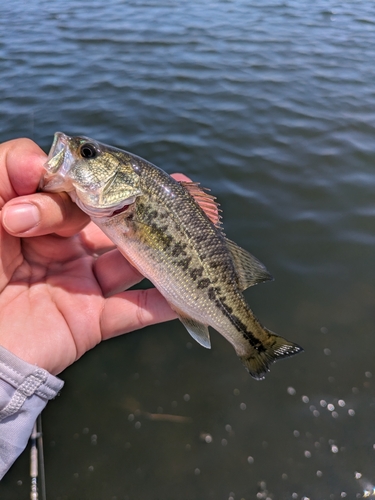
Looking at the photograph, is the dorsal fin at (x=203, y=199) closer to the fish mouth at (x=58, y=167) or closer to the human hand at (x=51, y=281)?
the human hand at (x=51, y=281)

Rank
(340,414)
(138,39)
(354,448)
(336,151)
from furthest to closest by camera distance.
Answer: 1. (138,39)
2. (336,151)
3. (340,414)
4. (354,448)

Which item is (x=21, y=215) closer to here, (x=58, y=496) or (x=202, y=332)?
(x=202, y=332)

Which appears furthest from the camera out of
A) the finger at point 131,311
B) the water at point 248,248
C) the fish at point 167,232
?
the water at point 248,248

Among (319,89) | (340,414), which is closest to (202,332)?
(340,414)

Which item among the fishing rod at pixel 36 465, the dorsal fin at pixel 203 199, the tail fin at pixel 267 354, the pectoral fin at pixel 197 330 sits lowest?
the fishing rod at pixel 36 465

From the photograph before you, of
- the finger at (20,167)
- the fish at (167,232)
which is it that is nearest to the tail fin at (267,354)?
the fish at (167,232)

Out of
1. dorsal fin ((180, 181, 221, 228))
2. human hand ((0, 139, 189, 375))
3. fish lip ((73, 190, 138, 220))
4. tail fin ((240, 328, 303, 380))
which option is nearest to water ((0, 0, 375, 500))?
tail fin ((240, 328, 303, 380))
